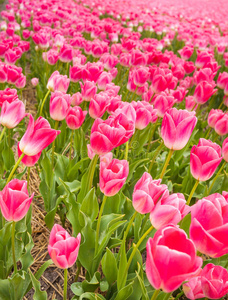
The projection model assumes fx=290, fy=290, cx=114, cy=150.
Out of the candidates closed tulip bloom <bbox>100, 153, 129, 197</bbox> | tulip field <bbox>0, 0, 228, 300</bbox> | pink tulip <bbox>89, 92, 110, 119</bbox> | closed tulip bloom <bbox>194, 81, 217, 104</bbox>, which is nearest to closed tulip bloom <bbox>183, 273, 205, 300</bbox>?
tulip field <bbox>0, 0, 228, 300</bbox>

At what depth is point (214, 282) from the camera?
0.91m

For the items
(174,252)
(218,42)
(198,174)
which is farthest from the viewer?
(218,42)

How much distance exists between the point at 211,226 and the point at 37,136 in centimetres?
62

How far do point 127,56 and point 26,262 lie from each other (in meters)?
2.11

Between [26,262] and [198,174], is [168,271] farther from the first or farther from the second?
[26,262]

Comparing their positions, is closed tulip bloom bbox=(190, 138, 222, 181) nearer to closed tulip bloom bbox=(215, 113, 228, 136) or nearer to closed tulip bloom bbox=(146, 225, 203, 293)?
closed tulip bloom bbox=(146, 225, 203, 293)

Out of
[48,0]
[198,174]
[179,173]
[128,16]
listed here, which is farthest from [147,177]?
[128,16]

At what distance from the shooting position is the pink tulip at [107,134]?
101 cm

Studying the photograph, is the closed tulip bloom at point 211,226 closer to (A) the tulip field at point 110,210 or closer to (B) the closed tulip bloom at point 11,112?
(A) the tulip field at point 110,210

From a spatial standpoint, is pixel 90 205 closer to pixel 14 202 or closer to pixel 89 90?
pixel 14 202

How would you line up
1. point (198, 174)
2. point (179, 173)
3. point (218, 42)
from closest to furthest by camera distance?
point (198, 174)
point (179, 173)
point (218, 42)

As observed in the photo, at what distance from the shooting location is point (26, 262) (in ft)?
3.84

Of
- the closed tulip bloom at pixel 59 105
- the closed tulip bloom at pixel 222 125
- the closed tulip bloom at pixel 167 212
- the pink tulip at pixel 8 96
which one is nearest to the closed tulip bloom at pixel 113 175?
the closed tulip bloom at pixel 167 212

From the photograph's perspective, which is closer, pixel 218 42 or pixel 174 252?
pixel 174 252
